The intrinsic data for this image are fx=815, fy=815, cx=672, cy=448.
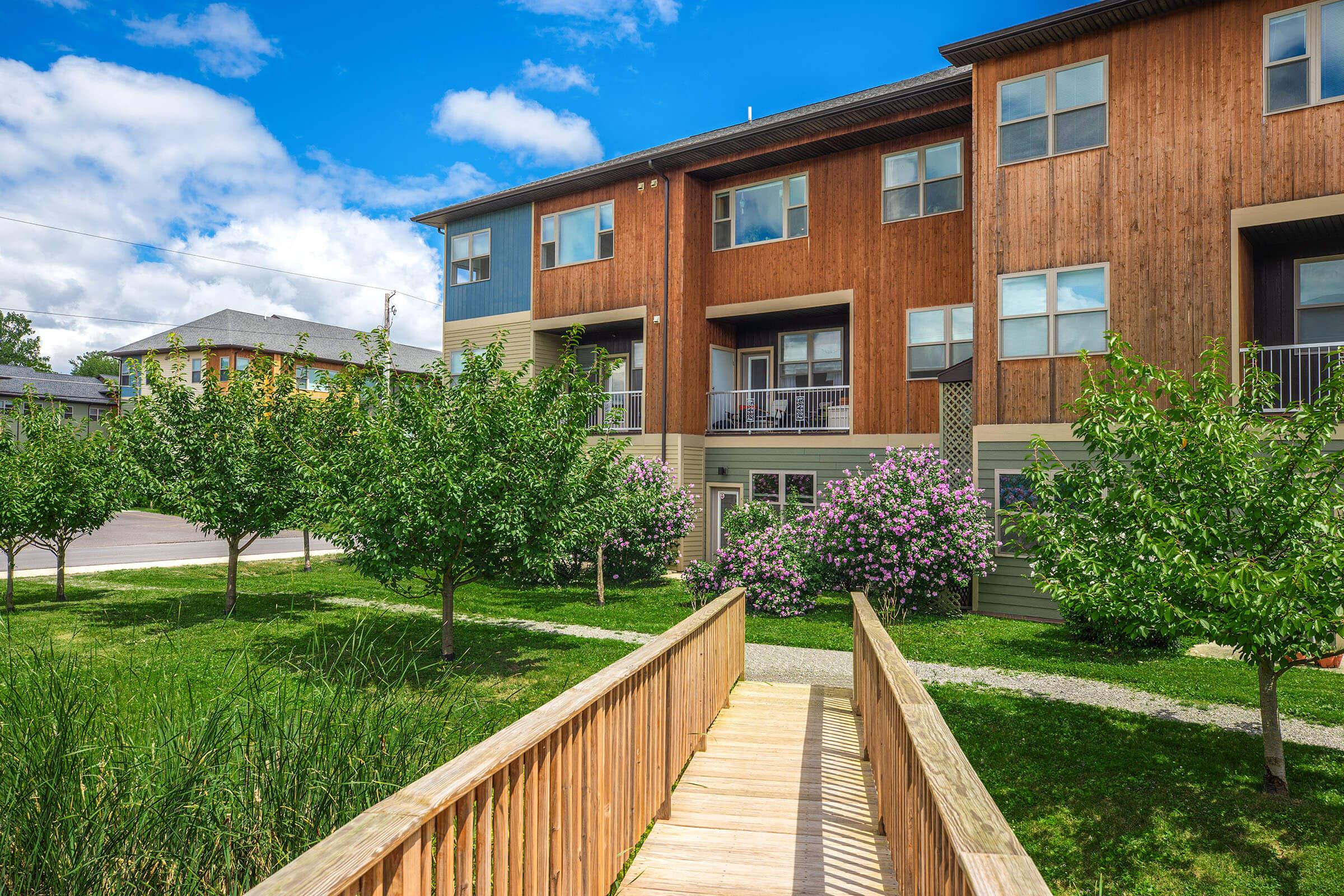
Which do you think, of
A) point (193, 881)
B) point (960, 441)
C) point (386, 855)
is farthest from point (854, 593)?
point (960, 441)

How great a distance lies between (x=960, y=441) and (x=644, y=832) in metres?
12.4

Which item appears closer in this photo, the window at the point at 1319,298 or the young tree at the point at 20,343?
the window at the point at 1319,298

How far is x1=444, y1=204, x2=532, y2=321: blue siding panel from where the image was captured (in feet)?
70.3

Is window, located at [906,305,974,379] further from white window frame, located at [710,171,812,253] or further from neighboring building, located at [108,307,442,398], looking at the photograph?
neighboring building, located at [108,307,442,398]

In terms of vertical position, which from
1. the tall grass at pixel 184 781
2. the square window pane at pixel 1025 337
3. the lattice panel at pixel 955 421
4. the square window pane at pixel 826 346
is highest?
the square window pane at pixel 826 346

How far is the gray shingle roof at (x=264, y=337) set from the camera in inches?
1994

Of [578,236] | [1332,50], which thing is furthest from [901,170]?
[578,236]

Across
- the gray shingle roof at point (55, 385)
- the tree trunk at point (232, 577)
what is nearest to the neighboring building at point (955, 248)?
the tree trunk at point (232, 577)

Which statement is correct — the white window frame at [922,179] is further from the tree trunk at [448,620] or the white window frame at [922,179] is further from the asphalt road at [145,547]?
the asphalt road at [145,547]

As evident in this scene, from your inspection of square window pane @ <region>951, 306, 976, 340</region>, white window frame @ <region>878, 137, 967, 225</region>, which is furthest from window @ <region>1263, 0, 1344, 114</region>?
square window pane @ <region>951, 306, 976, 340</region>

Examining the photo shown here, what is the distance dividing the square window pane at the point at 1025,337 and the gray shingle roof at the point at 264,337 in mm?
40219

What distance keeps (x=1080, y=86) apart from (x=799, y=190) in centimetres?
626

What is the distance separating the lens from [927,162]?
53.7 ft

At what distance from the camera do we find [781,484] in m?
18.1
